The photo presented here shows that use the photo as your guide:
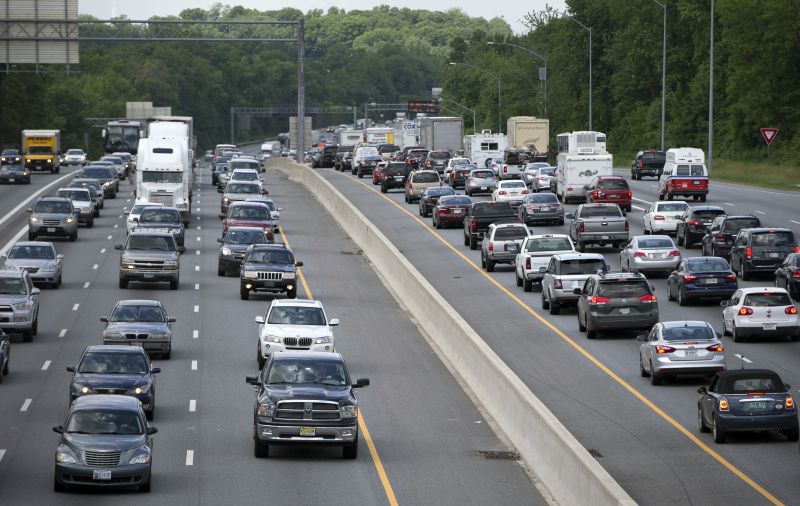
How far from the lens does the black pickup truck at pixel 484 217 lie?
56.4 meters

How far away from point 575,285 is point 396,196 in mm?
41759

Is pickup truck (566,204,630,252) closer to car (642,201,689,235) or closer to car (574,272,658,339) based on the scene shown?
car (642,201,689,235)

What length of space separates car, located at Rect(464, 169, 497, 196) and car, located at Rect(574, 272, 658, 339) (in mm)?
39920

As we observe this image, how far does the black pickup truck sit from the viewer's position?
56406 mm

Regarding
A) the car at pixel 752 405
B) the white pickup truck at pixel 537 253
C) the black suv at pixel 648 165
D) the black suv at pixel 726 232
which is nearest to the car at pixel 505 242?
the white pickup truck at pixel 537 253

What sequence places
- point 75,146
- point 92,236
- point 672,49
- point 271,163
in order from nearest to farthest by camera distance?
1. point 92,236
2. point 271,163
3. point 672,49
4. point 75,146

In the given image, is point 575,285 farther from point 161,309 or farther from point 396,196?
point 396,196

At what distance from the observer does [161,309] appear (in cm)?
3581

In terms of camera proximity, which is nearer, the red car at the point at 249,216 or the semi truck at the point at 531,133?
the red car at the point at 249,216

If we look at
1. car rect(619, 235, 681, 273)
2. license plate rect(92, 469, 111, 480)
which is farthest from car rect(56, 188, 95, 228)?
license plate rect(92, 469, 111, 480)

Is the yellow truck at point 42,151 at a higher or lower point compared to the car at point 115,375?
higher

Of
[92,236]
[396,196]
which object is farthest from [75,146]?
[92,236]

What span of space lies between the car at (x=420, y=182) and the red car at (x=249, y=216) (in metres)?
17.8

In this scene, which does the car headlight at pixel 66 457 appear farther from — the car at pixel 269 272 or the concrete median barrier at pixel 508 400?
the car at pixel 269 272
